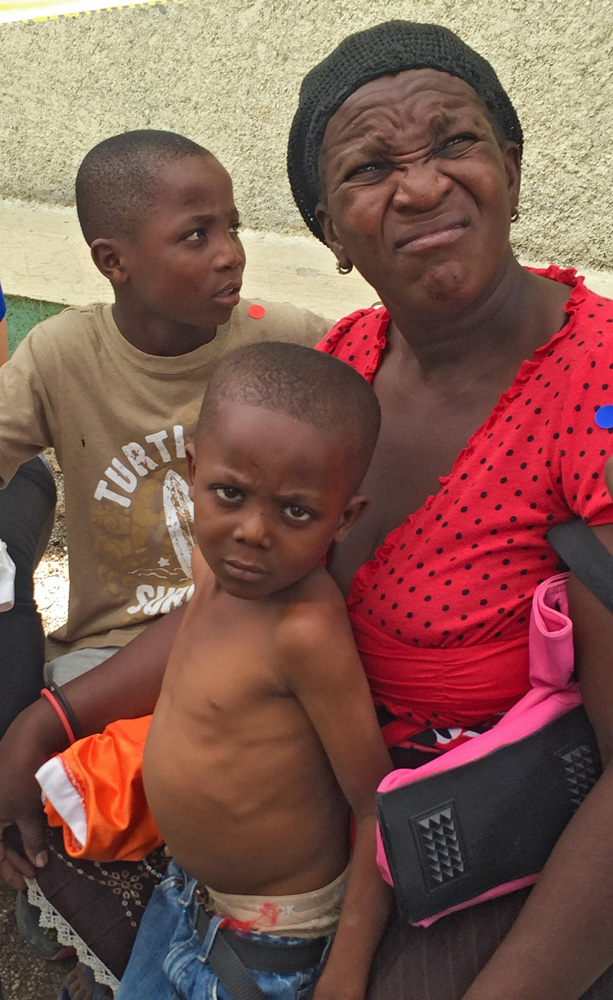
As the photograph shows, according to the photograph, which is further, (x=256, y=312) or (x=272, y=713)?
(x=256, y=312)

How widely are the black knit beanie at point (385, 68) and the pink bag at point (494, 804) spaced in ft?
2.88

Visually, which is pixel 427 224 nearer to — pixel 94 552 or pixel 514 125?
pixel 514 125

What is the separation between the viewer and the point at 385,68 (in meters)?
1.55

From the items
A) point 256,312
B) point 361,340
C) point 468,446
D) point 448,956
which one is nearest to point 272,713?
point 448,956

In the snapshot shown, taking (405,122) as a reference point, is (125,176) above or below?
below

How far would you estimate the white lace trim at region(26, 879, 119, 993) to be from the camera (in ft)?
6.38

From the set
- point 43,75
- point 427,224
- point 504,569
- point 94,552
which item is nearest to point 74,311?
point 94,552

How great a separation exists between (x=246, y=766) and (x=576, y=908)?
1.90 ft

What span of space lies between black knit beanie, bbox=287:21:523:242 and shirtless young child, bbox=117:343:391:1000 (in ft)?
1.41

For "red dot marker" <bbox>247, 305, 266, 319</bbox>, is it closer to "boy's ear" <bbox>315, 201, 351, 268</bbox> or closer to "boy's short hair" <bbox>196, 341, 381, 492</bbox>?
"boy's ear" <bbox>315, 201, 351, 268</bbox>

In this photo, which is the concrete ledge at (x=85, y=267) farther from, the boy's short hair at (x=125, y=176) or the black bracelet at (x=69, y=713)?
the black bracelet at (x=69, y=713)

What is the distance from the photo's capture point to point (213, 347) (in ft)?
8.21

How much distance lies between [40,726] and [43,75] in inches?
137

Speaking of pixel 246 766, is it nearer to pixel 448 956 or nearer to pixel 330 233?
pixel 448 956
